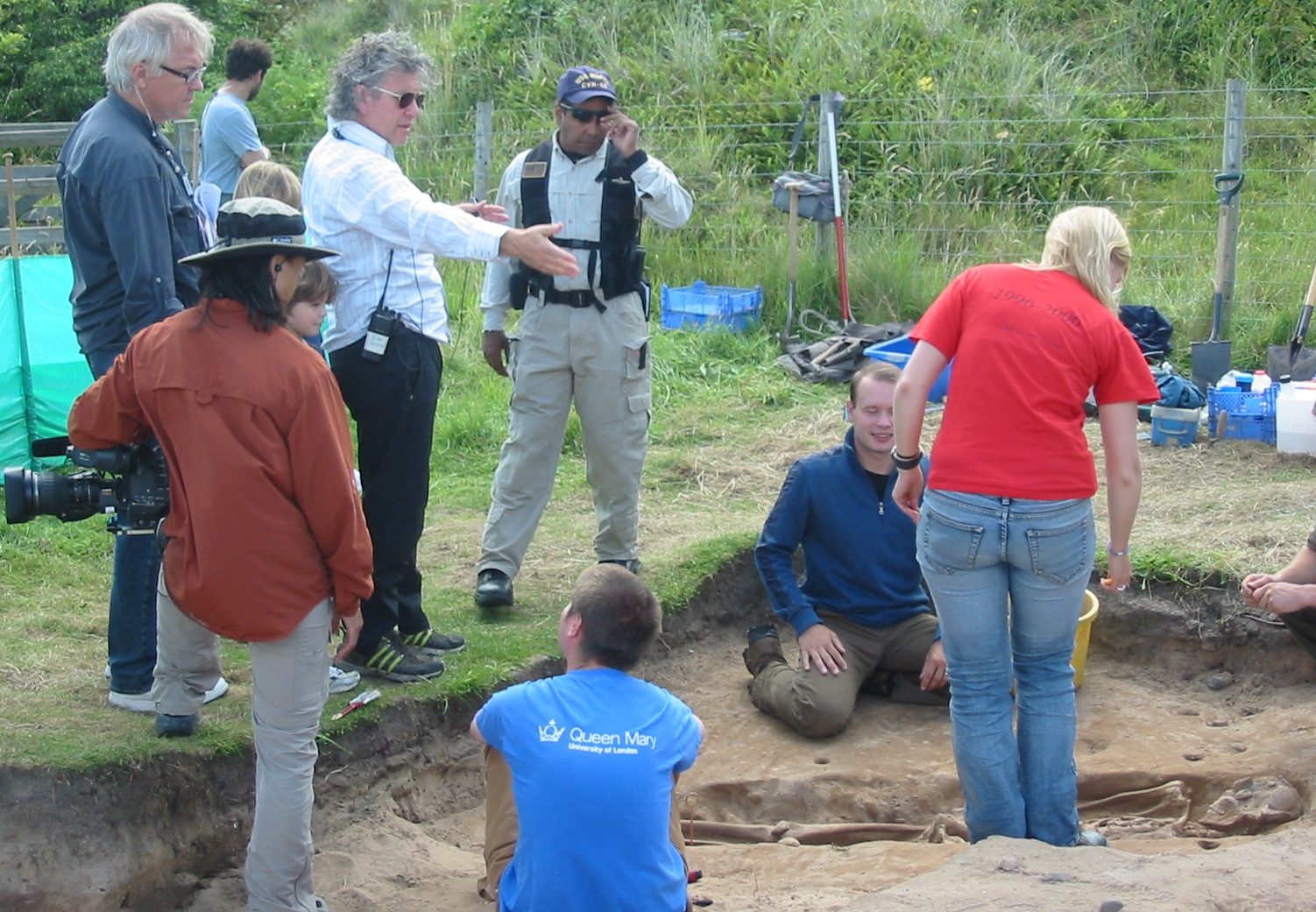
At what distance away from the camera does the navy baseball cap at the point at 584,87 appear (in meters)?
5.34

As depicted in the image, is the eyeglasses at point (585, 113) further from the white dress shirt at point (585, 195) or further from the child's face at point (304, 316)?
the child's face at point (304, 316)

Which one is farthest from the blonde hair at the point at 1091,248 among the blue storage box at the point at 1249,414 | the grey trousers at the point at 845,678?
the blue storage box at the point at 1249,414

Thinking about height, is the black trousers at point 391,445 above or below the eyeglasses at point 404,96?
below

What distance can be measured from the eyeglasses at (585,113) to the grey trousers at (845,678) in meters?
2.19

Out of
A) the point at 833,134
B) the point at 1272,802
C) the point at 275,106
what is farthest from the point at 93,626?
the point at 275,106

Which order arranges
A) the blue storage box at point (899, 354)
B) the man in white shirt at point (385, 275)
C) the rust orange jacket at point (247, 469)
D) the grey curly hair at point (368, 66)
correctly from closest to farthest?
the rust orange jacket at point (247, 469) < the man in white shirt at point (385, 275) < the grey curly hair at point (368, 66) < the blue storage box at point (899, 354)

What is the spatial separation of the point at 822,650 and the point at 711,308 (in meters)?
5.84

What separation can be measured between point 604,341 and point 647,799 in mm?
2829

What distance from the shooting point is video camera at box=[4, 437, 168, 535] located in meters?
3.72

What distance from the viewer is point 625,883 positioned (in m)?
2.99

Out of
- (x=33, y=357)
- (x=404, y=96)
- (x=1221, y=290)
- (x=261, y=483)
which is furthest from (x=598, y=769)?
(x=1221, y=290)

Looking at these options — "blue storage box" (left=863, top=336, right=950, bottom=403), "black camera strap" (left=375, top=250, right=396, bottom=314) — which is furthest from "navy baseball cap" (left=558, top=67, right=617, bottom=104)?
"blue storage box" (left=863, top=336, right=950, bottom=403)

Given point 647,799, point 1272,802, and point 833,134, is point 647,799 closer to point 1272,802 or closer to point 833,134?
point 1272,802

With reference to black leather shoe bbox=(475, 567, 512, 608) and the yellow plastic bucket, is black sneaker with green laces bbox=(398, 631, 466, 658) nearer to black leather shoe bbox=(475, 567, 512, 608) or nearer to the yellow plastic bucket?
black leather shoe bbox=(475, 567, 512, 608)
